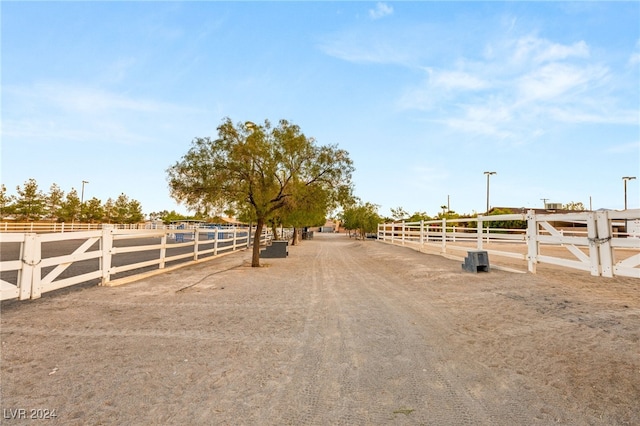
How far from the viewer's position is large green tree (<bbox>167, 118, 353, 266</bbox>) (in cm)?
1116

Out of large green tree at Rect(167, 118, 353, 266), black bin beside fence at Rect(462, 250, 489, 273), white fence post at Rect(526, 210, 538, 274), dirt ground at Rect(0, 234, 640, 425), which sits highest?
large green tree at Rect(167, 118, 353, 266)

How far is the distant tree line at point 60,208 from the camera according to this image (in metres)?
46.6

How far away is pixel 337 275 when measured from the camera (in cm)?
980

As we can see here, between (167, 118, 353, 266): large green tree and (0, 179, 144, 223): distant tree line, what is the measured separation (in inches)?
1985

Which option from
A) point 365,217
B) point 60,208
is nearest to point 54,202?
point 60,208

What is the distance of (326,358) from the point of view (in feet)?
11.7

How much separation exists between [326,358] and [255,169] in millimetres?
8947

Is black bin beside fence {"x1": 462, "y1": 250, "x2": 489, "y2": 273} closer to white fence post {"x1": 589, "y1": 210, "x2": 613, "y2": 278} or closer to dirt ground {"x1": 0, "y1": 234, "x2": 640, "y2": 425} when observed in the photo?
dirt ground {"x1": 0, "y1": 234, "x2": 640, "y2": 425}

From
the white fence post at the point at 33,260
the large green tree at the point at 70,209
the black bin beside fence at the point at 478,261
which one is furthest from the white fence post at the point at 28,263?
the large green tree at the point at 70,209

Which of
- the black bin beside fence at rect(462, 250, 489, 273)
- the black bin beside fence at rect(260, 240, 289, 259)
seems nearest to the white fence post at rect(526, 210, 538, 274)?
the black bin beside fence at rect(462, 250, 489, 273)

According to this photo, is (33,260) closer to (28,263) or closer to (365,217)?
(28,263)

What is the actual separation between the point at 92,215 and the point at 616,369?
67.5 meters

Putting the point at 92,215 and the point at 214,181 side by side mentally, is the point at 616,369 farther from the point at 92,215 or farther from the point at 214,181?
the point at 92,215

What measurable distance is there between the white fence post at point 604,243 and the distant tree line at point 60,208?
61372 mm
